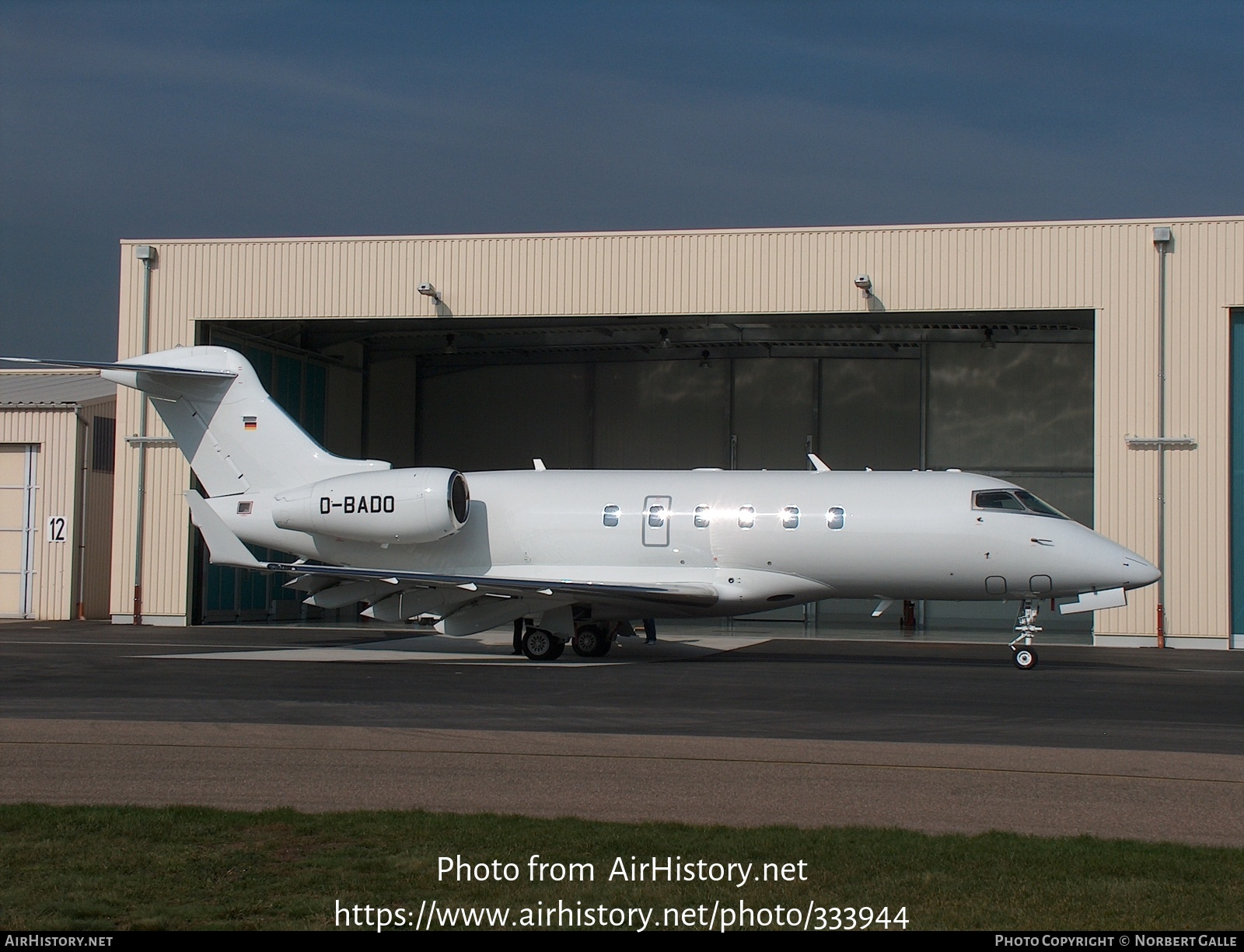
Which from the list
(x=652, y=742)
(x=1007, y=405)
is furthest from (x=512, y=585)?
(x=1007, y=405)

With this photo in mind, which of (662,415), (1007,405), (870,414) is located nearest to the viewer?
(1007,405)

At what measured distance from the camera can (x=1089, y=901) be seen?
19.9 feet

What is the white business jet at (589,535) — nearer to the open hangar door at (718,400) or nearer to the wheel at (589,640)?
the wheel at (589,640)

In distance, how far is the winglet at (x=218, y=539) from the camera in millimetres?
20297

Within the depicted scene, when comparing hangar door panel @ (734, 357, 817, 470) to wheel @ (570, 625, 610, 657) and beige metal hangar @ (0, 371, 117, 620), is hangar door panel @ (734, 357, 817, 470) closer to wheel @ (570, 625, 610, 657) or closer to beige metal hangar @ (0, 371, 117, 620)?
wheel @ (570, 625, 610, 657)

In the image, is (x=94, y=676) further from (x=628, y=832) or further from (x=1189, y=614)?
(x=1189, y=614)

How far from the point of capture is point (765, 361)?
3650 cm

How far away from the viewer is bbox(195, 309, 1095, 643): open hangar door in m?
33.3

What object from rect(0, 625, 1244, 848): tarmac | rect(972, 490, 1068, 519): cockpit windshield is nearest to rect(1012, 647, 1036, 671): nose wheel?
rect(0, 625, 1244, 848): tarmac

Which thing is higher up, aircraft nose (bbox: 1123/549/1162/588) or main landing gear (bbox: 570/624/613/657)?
aircraft nose (bbox: 1123/549/1162/588)

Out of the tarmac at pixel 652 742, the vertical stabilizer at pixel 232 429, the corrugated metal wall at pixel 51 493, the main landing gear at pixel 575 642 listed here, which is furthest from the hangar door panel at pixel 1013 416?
the corrugated metal wall at pixel 51 493

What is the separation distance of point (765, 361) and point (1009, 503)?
56.6 feet

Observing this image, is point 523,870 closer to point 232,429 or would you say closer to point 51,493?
point 232,429

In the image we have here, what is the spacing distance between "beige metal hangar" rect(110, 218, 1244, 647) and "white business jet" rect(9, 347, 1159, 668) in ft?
19.4
